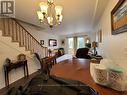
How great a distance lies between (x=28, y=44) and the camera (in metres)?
4.59

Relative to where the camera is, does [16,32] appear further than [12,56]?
Yes

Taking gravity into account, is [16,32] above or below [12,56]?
above

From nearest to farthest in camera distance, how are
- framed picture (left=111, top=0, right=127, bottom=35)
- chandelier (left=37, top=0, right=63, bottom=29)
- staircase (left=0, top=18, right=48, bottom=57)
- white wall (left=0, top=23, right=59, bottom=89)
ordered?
framed picture (left=111, top=0, right=127, bottom=35), chandelier (left=37, top=0, right=63, bottom=29), white wall (left=0, top=23, right=59, bottom=89), staircase (left=0, top=18, right=48, bottom=57)

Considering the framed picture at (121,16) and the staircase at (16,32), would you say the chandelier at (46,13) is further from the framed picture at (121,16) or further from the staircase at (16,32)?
the staircase at (16,32)

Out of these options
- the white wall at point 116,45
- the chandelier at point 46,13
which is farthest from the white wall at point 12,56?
the white wall at point 116,45

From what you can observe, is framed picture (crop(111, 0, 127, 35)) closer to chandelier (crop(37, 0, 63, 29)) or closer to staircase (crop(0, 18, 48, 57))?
chandelier (crop(37, 0, 63, 29))

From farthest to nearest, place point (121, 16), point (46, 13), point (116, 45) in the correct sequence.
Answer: point (46, 13) < point (116, 45) < point (121, 16)


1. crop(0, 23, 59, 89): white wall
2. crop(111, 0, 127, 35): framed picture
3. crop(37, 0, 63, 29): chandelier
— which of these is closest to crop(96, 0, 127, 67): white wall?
crop(111, 0, 127, 35): framed picture

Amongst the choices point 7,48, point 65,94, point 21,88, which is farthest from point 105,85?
point 7,48

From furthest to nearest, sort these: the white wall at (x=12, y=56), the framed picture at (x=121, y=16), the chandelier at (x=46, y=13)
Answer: the white wall at (x=12, y=56) → the chandelier at (x=46, y=13) → the framed picture at (x=121, y=16)

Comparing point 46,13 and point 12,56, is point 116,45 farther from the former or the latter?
point 12,56

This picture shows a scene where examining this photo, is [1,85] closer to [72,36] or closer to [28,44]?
[28,44]

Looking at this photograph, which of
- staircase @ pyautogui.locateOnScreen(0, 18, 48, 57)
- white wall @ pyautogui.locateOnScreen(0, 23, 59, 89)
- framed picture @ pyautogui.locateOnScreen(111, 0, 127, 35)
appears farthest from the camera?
staircase @ pyautogui.locateOnScreen(0, 18, 48, 57)

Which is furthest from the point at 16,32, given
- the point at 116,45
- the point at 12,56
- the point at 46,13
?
the point at 116,45
